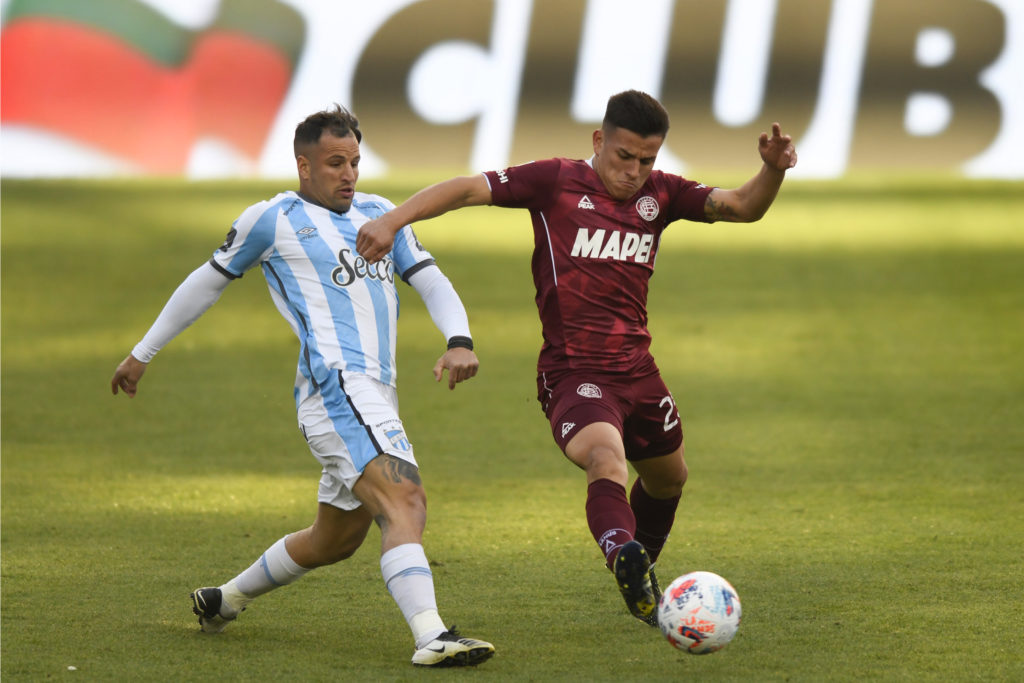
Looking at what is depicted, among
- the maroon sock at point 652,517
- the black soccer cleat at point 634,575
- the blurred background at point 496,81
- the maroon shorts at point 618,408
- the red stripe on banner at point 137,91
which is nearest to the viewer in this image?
the black soccer cleat at point 634,575

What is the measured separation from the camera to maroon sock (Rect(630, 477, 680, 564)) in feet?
19.2

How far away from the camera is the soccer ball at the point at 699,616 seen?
4.55m

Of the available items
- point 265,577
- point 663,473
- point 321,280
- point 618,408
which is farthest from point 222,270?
point 663,473

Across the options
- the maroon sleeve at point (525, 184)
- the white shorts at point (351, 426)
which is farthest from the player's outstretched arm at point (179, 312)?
the maroon sleeve at point (525, 184)

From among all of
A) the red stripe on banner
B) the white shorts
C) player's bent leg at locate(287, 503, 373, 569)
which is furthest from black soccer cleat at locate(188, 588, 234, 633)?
the red stripe on banner

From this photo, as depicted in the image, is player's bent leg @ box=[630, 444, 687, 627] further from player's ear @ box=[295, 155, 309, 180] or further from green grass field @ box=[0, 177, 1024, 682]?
player's ear @ box=[295, 155, 309, 180]

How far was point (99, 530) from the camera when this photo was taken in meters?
7.12

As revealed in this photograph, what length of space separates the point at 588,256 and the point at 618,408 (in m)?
0.62

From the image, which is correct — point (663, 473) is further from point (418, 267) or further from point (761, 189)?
point (418, 267)

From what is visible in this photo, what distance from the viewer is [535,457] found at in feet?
29.6

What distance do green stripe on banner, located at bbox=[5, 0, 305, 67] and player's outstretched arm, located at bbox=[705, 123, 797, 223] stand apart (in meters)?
14.6

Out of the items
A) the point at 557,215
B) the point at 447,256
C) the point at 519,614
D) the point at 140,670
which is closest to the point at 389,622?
the point at 519,614

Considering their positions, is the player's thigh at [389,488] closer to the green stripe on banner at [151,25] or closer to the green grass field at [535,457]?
the green grass field at [535,457]

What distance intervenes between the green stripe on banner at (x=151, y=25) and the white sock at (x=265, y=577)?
1472 centimetres
